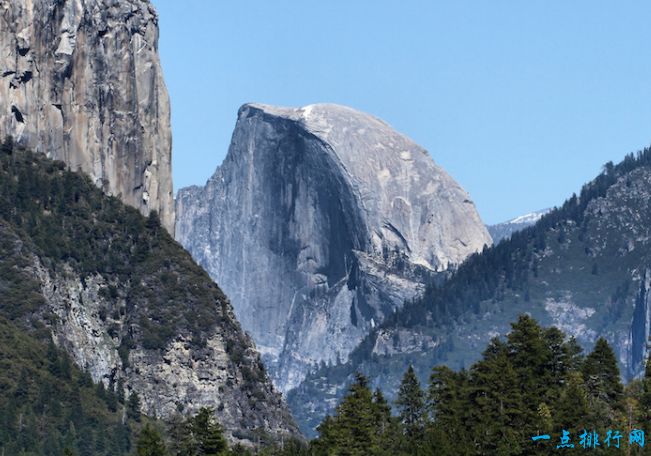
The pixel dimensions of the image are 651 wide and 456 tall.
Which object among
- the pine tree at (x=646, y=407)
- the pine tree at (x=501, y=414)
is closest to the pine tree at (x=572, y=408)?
the pine tree at (x=501, y=414)

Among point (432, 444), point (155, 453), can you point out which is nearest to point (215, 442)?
point (155, 453)

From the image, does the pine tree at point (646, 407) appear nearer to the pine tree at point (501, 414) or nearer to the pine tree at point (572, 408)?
the pine tree at point (572, 408)

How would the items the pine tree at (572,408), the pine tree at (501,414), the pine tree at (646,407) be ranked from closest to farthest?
1. the pine tree at (572,408)
2. the pine tree at (501,414)
3. the pine tree at (646,407)

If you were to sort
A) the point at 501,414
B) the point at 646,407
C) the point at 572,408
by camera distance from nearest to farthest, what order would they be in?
the point at 572,408
the point at 646,407
the point at 501,414

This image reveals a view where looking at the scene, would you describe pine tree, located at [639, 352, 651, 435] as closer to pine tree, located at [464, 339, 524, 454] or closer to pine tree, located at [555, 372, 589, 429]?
pine tree, located at [555, 372, 589, 429]

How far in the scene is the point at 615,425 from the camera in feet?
624

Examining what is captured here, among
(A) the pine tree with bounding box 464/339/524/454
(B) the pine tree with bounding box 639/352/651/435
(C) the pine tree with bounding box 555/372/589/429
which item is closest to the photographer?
(C) the pine tree with bounding box 555/372/589/429

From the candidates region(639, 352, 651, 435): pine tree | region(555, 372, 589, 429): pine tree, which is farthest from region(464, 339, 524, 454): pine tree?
region(639, 352, 651, 435): pine tree

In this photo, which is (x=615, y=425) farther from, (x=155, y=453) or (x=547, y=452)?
(x=155, y=453)

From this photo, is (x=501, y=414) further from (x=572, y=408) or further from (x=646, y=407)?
(x=646, y=407)

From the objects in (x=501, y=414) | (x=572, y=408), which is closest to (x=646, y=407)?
(x=572, y=408)

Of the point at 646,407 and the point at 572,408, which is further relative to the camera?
the point at 646,407

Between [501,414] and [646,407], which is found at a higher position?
[501,414]

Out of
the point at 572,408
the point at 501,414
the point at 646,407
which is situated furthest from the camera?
the point at 501,414
